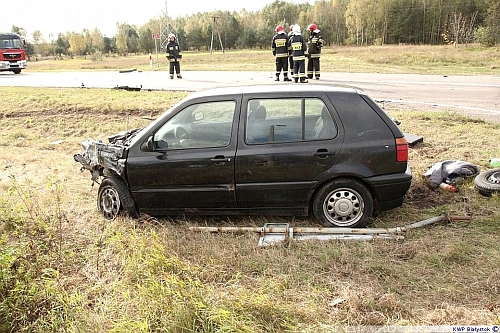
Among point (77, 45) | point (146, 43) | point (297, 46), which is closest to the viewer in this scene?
point (297, 46)

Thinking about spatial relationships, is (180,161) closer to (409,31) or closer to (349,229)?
(349,229)

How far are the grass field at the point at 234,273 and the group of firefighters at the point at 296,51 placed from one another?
857 cm

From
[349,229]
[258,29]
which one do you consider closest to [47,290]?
[349,229]

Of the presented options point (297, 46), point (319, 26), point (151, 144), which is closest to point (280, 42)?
point (297, 46)

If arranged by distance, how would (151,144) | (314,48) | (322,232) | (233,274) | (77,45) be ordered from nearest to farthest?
(233,274), (322,232), (151,144), (314,48), (77,45)

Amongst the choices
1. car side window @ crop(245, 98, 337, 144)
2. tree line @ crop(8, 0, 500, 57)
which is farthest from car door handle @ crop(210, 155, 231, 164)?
tree line @ crop(8, 0, 500, 57)

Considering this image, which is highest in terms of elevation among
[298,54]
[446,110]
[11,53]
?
[11,53]

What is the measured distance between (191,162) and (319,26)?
2846 inches

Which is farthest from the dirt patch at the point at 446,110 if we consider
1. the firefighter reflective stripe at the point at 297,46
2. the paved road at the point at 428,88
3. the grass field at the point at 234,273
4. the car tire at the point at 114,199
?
the car tire at the point at 114,199

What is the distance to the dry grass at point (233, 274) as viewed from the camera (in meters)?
3.00

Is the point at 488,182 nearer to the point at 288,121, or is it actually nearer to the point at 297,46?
the point at 288,121

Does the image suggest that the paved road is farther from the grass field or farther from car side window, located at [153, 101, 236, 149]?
the grass field

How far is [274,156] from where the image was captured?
4414 millimetres

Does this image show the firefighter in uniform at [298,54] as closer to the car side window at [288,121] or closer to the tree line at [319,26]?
the car side window at [288,121]
